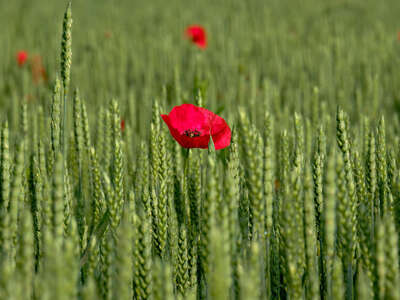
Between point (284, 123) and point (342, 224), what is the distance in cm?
104

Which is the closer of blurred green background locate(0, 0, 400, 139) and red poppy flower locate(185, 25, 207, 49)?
blurred green background locate(0, 0, 400, 139)

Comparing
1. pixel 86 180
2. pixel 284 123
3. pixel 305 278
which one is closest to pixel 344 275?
pixel 305 278

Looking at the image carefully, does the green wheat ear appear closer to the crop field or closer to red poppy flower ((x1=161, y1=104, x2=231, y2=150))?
the crop field

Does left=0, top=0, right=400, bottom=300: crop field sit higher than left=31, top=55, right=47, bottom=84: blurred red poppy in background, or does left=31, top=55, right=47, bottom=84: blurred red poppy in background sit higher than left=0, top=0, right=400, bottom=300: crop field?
left=31, top=55, right=47, bottom=84: blurred red poppy in background

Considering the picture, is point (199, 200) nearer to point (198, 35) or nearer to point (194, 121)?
point (194, 121)

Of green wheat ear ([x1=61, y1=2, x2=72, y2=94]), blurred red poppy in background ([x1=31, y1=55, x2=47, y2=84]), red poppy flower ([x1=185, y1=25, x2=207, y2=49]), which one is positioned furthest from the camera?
red poppy flower ([x1=185, y1=25, x2=207, y2=49])

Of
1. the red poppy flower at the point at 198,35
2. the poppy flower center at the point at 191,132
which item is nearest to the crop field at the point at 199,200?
the poppy flower center at the point at 191,132

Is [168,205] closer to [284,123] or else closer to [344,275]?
[344,275]

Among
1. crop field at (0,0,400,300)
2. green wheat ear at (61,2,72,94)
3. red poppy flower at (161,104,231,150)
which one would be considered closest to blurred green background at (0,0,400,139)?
crop field at (0,0,400,300)

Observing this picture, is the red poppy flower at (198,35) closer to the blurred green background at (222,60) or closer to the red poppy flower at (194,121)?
the blurred green background at (222,60)

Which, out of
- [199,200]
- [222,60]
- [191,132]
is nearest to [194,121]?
[191,132]

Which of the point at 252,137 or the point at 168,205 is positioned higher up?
the point at 252,137

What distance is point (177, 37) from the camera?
337 centimetres

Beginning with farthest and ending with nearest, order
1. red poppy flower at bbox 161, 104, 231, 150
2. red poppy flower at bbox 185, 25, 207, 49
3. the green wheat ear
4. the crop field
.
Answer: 1. red poppy flower at bbox 185, 25, 207, 49
2. red poppy flower at bbox 161, 104, 231, 150
3. the green wheat ear
4. the crop field
